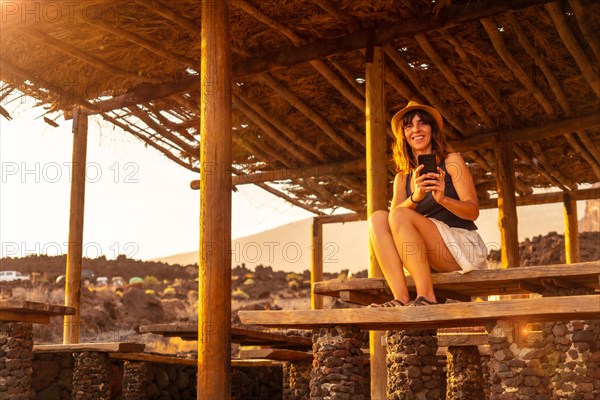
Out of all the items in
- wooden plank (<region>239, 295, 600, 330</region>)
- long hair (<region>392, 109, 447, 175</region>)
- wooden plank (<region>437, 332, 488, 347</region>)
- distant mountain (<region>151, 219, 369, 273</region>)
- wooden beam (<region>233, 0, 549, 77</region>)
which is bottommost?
wooden plank (<region>437, 332, 488, 347</region>)

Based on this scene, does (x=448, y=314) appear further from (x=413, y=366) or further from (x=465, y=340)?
(x=465, y=340)

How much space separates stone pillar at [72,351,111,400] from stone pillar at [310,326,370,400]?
209 inches

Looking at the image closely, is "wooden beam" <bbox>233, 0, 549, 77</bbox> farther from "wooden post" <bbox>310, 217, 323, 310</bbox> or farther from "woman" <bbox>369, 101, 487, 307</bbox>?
"wooden post" <bbox>310, 217, 323, 310</bbox>

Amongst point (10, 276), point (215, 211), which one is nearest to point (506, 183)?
point (215, 211)

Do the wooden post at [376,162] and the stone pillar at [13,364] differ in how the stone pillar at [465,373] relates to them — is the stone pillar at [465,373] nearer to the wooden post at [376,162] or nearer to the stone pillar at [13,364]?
the wooden post at [376,162]

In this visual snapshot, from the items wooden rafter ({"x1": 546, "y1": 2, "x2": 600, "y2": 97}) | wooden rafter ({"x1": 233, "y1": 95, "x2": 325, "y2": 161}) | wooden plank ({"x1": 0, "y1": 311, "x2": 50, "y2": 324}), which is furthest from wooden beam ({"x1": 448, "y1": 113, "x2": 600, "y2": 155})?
wooden plank ({"x1": 0, "y1": 311, "x2": 50, "y2": 324})

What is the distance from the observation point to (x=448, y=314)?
5.46 m

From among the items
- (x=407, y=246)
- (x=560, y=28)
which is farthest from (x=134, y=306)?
(x=407, y=246)

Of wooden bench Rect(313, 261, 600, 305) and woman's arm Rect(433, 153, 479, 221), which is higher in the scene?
woman's arm Rect(433, 153, 479, 221)

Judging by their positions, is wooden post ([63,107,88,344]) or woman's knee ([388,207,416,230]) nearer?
woman's knee ([388,207,416,230])

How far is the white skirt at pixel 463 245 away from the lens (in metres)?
5.81

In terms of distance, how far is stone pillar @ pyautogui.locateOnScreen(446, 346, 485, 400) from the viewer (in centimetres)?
991

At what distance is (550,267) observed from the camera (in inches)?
230

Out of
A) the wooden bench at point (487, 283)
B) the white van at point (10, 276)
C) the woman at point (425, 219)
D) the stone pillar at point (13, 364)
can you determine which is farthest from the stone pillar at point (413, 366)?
the white van at point (10, 276)
